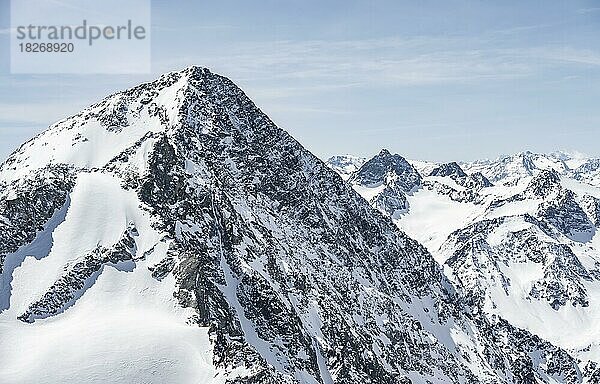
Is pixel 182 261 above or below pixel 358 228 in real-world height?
above

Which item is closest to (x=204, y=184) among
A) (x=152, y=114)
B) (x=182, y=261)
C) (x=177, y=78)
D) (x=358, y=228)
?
(x=182, y=261)

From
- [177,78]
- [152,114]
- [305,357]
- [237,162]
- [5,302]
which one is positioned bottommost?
[305,357]

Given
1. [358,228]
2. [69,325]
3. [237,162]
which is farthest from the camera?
[358,228]

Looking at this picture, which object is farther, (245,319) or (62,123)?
(62,123)

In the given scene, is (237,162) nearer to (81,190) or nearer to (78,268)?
(81,190)

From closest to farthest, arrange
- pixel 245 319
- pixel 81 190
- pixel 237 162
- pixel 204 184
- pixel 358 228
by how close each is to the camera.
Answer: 1. pixel 245 319
2. pixel 81 190
3. pixel 204 184
4. pixel 237 162
5. pixel 358 228

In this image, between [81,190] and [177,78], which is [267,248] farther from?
[177,78]
